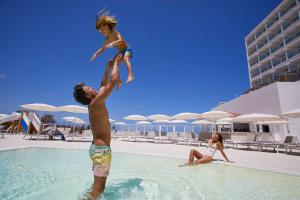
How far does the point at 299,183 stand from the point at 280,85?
16394mm

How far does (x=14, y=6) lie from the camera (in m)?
14.9

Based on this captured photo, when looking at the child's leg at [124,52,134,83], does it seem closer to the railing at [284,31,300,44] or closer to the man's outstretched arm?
the man's outstretched arm

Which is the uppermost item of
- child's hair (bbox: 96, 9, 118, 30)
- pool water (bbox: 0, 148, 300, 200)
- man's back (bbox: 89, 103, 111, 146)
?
child's hair (bbox: 96, 9, 118, 30)

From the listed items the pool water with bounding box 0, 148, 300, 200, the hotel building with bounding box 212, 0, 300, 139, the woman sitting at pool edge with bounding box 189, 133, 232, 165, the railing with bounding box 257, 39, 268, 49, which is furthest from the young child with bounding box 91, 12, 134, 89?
the railing with bounding box 257, 39, 268, 49

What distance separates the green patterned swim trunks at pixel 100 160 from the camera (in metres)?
2.58

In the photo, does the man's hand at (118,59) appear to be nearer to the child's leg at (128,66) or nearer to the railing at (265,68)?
the child's leg at (128,66)

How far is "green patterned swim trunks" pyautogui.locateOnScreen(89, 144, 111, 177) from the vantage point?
8.47 ft

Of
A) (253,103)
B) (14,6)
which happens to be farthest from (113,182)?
(253,103)

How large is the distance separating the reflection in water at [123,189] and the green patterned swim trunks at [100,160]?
558 millimetres

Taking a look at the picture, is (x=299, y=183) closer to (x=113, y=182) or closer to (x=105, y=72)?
(x=113, y=182)

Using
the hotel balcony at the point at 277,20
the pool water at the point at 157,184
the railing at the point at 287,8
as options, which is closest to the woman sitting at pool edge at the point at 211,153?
the pool water at the point at 157,184

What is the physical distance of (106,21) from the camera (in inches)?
101

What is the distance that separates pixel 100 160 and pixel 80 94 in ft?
3.07

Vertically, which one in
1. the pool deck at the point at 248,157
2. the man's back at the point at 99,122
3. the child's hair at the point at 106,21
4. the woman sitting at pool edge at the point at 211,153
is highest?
the child's hair at the point at 106,21
